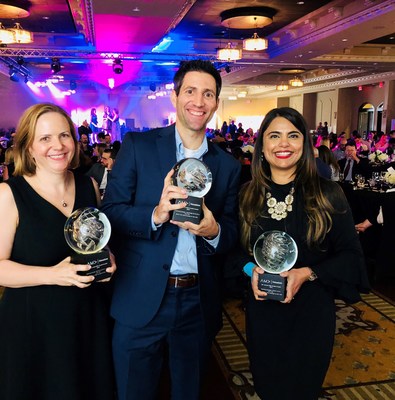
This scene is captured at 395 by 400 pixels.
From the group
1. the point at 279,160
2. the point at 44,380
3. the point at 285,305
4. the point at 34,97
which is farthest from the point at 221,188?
the point at 34,97

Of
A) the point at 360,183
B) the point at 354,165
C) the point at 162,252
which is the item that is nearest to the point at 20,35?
the point at 354,165

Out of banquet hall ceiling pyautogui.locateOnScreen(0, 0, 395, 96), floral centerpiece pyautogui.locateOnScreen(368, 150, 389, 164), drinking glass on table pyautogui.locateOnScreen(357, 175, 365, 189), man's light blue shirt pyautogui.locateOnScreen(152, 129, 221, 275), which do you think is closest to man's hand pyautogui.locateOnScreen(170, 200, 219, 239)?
man's light blue shirt pyautogui.locateOnScreen(152, 129, 221, 275)

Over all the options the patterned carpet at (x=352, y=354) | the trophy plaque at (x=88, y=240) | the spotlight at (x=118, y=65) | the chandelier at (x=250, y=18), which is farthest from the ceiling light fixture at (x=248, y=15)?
the trophy plaque at (x=88, y=240)

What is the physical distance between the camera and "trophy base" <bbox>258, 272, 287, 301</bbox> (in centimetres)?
152

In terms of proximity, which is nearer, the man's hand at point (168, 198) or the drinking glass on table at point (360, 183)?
the man's hand at point (168, 198)

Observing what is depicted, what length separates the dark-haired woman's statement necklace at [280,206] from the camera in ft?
5.73

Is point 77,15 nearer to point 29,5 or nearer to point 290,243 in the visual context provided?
point 29,5

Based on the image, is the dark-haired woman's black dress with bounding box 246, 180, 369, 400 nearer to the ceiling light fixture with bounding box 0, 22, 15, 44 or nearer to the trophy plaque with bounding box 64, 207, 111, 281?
the trophy plaque with bounding box 64, 207, 111, 281

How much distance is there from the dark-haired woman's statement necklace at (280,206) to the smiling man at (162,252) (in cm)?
18

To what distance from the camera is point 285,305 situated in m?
1.72

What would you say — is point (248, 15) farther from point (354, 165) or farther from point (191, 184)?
point (191, 184)

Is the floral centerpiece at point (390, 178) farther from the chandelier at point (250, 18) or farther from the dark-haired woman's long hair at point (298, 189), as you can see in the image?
the chandelier at point (250, 18)

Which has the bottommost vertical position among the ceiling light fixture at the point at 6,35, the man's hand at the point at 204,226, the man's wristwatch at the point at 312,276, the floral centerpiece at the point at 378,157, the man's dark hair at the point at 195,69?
the man's wristwatch at the point at 312,276

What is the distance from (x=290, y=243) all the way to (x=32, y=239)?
3.14 ft
